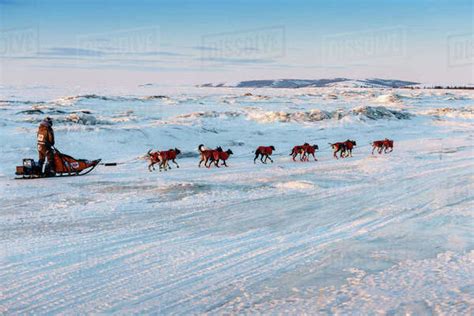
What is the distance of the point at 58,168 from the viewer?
1330 cm

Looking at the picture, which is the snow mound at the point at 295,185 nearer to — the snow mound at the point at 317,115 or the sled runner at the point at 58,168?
the sled runner at the point at 58,168

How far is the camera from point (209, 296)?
514 centimetres

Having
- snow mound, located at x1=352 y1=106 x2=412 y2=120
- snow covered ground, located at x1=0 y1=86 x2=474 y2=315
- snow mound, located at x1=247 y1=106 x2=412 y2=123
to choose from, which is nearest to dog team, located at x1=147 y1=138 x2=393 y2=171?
snow covered ground, located at x1=0 y1=86 x2=474 y2=315

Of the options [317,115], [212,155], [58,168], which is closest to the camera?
[58,168]

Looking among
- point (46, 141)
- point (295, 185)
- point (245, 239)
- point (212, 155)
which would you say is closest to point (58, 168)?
point (46, 141)

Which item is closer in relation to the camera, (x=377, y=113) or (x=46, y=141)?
(x=46, y=141)

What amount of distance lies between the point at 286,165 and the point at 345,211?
669 centimetres

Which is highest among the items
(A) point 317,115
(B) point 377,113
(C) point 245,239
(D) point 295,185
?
(B) point 377,113

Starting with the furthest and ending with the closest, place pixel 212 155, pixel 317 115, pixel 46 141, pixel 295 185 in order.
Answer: pixel 317 115
pixel 212 155
pixel 46 141
pixel 295 185

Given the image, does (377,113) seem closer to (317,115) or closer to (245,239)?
(317,115)

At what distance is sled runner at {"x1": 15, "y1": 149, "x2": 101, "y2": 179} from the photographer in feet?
42.3

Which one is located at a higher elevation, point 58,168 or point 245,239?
point 58,168

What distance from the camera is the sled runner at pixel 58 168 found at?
12.9 m

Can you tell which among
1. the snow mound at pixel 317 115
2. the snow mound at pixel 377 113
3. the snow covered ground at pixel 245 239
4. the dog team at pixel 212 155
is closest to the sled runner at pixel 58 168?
the snow covered ground at pixel 245 239
